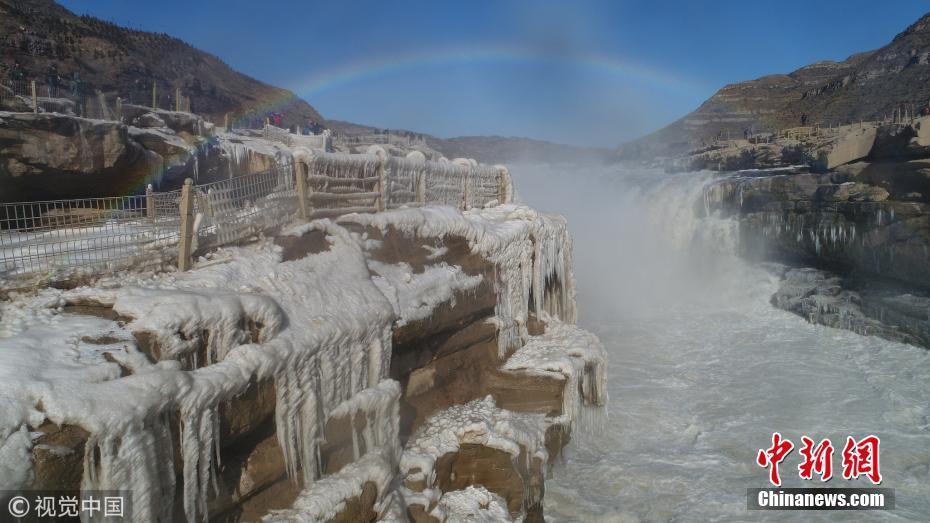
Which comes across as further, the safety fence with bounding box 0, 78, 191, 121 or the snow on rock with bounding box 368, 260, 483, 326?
the safety fence with bounding box 0, 78, 191, 121

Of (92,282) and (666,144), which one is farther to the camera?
(666,144)

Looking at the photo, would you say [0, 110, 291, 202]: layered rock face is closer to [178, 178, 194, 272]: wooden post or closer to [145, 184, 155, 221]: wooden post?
[178, 178, 194, 272]: wooden post

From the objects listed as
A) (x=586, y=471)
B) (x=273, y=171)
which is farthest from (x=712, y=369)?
(x=273, y=171)

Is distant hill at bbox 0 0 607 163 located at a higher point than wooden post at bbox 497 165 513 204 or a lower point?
higher

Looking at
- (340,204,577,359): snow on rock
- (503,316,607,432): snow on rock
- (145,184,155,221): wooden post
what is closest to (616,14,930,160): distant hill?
(340,204,577,359): snow on rock

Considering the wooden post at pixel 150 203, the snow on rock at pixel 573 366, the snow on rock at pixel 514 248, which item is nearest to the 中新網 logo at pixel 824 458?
the snow on rock at pixel 573 366

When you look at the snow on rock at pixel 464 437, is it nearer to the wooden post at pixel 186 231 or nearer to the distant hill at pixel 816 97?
the wooden post at pixel 186 231

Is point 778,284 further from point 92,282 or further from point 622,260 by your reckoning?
point 92,282
